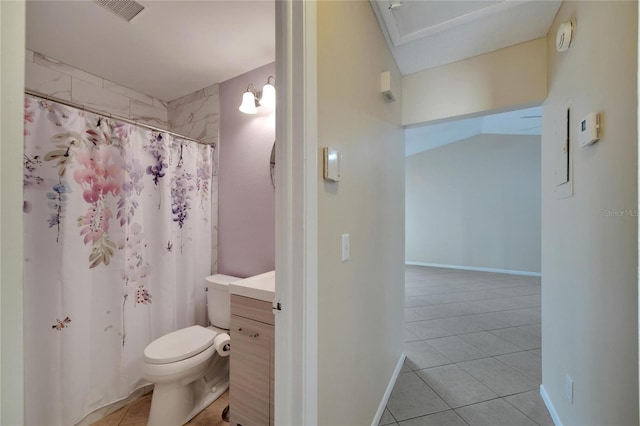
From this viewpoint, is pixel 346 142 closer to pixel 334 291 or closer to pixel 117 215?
pixel 334 291

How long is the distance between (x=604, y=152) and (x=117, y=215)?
2.53 meters

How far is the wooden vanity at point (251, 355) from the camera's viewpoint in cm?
134

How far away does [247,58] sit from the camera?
6.38 ft

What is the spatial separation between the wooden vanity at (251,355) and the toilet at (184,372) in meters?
0.24

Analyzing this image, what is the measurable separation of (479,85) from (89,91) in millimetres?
2936

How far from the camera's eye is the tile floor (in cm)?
162

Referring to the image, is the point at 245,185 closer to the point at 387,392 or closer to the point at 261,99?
the point at 261,99

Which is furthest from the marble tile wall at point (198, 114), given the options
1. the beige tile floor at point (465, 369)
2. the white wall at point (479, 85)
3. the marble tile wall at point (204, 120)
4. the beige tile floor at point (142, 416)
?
the beige tile floor at point (465, 369)

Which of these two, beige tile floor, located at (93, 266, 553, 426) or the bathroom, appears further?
beige tile floor, located at (93, 266, 553, 426)

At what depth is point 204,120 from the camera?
2.35 meters

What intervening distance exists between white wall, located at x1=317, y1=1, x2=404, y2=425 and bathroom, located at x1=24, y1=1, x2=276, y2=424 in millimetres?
723

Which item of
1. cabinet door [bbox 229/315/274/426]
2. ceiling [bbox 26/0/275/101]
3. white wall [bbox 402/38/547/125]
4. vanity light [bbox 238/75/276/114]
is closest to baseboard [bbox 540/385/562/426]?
cabinet door [bbox 229/315/274/426]

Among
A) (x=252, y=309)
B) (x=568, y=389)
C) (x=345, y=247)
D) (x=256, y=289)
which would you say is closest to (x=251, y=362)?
(x=252, y=309)

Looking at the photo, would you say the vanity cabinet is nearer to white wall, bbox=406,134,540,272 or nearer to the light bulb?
the light bulb
